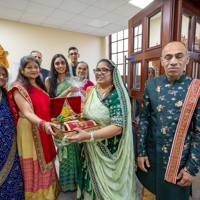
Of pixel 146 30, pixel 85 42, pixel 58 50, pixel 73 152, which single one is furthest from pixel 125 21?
pixel 73 152

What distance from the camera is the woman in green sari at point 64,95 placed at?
164 centimetres

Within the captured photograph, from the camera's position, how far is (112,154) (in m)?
1.27

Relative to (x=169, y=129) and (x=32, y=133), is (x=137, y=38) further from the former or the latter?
(x=32, y=133)

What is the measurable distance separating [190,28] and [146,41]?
464 millimetres

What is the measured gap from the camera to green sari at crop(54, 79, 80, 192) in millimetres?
1643

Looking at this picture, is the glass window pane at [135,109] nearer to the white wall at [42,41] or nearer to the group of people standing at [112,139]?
the group of people standing at [112,139]

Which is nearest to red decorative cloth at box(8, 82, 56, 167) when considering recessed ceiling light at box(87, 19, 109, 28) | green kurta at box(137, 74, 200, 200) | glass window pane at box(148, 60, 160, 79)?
green kurta at box(137, 74, 200, 200)

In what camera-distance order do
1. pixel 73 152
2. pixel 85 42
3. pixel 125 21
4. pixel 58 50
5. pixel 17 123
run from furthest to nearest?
pixel 85 42, pixel 58 50, pixel 125 21, pixel 73 152, pixel 17 123

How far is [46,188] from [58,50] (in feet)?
15.4

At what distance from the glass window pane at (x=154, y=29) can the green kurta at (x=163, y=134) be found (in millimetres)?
719

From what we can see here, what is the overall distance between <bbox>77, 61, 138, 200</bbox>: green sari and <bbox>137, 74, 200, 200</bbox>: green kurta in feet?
0.44

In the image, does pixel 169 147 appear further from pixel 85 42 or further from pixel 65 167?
pixel 85 42

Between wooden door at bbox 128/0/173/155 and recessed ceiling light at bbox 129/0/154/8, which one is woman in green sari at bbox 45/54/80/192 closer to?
wooden door at bbox 128/0/173/155

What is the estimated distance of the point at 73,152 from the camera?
1.64 m
